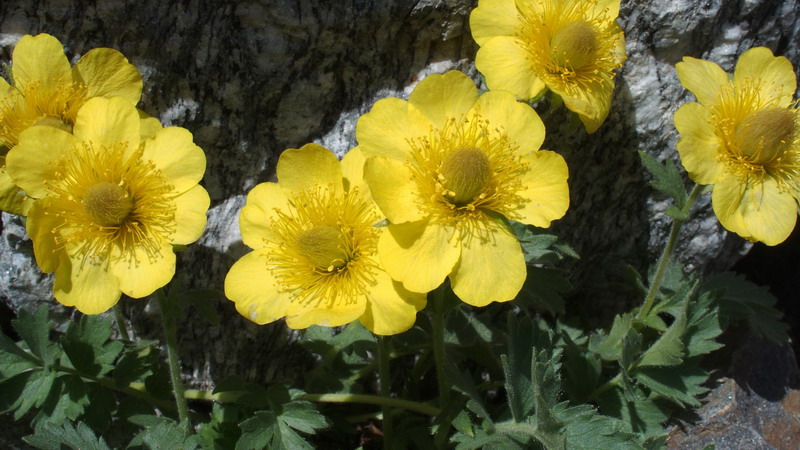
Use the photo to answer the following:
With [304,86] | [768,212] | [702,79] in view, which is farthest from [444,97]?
[768,212]

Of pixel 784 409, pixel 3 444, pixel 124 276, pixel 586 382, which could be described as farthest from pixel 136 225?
pixel 784 409

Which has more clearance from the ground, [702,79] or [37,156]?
[702,79]

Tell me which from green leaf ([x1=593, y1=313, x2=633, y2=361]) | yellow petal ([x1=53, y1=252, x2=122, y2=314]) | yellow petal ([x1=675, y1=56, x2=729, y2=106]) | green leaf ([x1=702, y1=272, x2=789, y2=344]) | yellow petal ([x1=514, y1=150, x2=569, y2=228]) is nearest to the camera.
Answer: yellow petal ([x1=514, y1=150, x2=569, y2=228])

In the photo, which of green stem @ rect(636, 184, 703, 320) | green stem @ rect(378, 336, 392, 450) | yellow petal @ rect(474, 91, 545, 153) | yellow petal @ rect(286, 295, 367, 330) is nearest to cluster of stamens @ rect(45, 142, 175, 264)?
yellow petal @ rect(286, 295, 367, 330)

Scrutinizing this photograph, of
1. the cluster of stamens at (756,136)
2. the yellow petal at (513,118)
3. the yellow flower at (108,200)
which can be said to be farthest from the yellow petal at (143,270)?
the cluster of stamens at (756,136)

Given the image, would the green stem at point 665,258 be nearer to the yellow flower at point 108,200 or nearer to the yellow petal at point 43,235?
the yellow flower at point 108,200

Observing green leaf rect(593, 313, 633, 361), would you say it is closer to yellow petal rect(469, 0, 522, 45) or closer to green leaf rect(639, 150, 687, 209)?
green leaf rect(639, 150, 687, 209)

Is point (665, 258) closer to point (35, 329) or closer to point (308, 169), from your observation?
point (308, 169)
